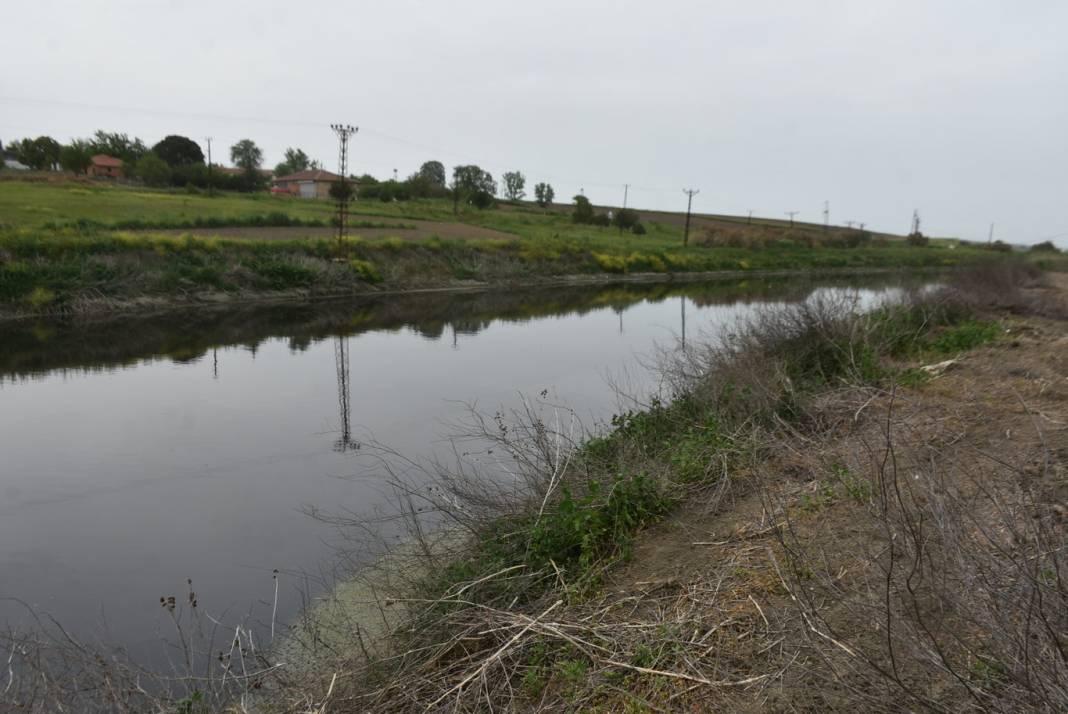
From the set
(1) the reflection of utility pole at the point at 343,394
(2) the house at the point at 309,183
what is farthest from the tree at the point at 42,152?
(1) the reflection of utility pole at the point at 343,394

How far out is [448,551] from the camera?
580 centimetres

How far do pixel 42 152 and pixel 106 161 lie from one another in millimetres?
6537

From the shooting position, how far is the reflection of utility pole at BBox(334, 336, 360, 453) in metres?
10.7

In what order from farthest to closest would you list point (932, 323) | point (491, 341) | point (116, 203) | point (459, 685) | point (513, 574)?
point (116, 203), point (491, 341), point (932, 323), point (513, 574), point (459, 685)

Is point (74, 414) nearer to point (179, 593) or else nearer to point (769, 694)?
point (179, 593)

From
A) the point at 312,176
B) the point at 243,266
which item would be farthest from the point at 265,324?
the point at 312,176

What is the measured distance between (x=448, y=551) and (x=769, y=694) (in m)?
3.00

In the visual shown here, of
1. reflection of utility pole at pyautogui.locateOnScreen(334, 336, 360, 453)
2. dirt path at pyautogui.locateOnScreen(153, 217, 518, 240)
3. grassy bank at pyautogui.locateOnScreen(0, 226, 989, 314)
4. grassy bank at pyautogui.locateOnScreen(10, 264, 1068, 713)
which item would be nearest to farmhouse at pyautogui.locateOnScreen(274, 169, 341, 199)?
dirt path at pyautogui.locateOnScreen(153, 217, 518, 240)

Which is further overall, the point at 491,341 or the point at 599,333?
the point at 599,333

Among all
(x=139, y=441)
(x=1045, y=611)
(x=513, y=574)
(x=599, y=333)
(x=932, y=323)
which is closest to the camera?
(x=1045, y=611)

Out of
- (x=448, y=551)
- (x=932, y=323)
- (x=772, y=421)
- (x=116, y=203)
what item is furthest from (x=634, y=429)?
(x=116, y=203)

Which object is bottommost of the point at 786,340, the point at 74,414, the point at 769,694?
the point at 74,414

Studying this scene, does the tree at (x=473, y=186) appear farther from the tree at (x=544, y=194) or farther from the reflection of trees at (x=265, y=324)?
the reflection of trees at (x=265, y=324)

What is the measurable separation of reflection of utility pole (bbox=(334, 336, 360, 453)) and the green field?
28.1ft
